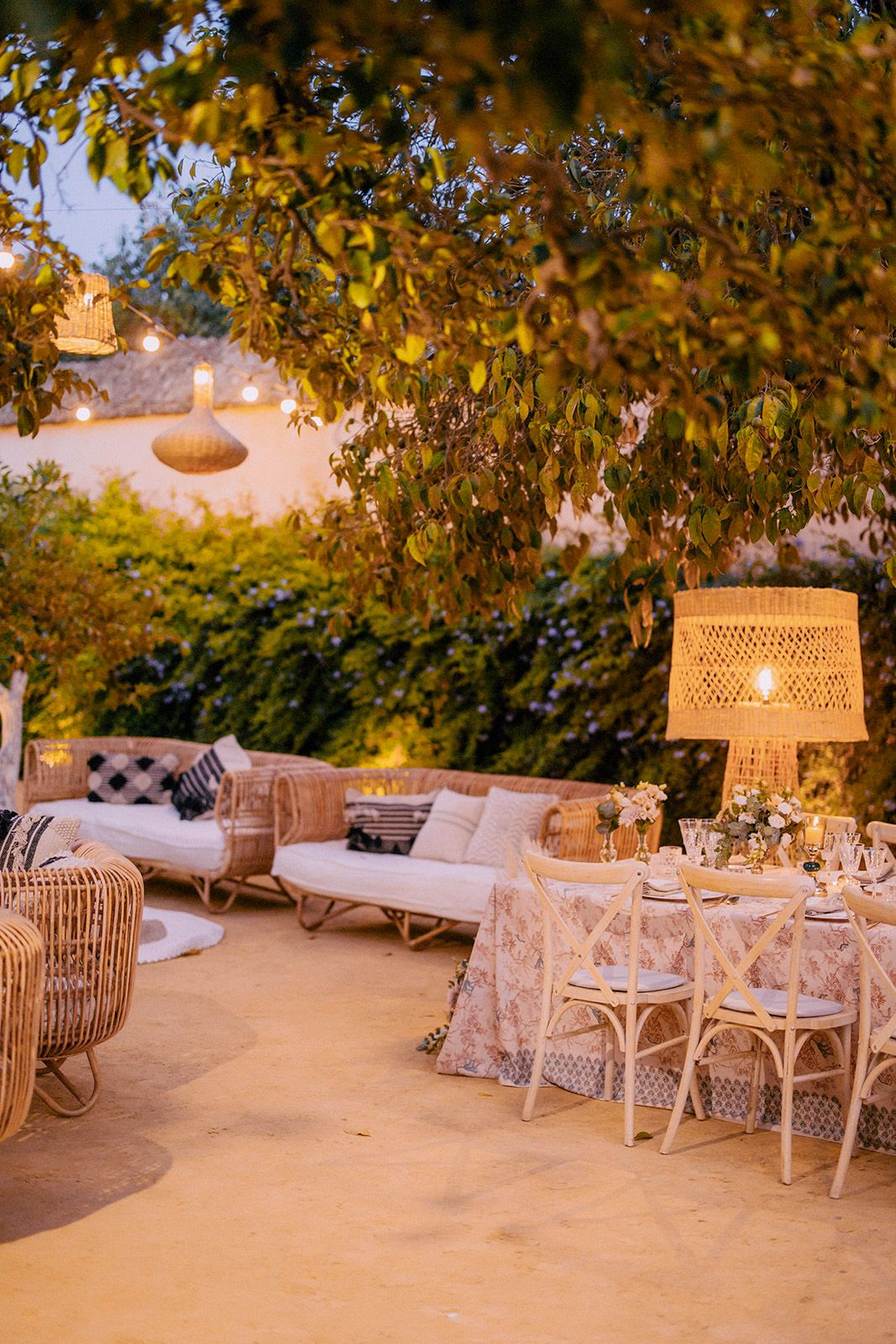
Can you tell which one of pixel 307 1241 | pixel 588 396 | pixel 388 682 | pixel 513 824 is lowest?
pixel 307 1241

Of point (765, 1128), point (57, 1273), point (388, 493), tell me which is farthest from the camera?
point (765, 1128)

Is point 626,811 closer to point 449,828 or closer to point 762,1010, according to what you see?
point 762,1010

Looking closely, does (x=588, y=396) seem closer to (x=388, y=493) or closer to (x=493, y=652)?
(x=388, y=493)

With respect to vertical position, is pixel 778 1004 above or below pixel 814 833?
below

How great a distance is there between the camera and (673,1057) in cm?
446

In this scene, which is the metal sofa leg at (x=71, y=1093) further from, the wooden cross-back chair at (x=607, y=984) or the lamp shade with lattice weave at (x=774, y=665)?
the lamp shade with lattice weave at (x=774, y=665)

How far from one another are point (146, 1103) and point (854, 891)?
2.31 meters

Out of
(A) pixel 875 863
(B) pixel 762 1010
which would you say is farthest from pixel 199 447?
(B) pixel 762 1010

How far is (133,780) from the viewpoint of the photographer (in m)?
8.75

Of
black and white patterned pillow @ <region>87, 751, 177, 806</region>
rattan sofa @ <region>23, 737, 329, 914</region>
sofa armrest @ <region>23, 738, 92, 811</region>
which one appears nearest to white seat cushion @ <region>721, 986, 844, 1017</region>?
rattan sofa @ <region>23, 737, 329, 914</region>

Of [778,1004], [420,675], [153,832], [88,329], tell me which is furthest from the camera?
[420,675]

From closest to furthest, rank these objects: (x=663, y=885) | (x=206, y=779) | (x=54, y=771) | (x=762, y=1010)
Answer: (x=762, y=1010) < (x=663, y=885) < (x=206, y=779) < (x=54, y=771)

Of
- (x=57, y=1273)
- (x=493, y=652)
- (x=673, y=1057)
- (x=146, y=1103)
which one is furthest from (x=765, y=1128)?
(x=493, y=652)

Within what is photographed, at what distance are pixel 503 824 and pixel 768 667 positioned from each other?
1.93 m
